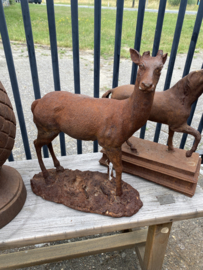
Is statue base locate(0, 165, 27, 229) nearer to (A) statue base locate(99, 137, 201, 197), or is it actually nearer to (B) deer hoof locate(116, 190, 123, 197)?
(B) deer hoof locate(116, 190, 123, 197)

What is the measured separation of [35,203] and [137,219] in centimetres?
48

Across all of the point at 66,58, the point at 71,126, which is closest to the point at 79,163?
the point at 71,126

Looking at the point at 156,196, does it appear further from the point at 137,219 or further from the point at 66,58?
the point at 66,58

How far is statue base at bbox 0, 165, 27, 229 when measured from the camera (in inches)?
36.8

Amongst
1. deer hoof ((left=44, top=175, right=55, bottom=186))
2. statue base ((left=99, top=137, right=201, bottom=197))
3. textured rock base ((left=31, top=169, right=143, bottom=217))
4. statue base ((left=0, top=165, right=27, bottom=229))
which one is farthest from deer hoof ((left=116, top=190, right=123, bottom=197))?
statue base ((left=0, top=165, right=27, bottom=229))

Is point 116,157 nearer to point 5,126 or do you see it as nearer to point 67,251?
point 5,126

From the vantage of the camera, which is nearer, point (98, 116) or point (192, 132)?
point (98, 116)

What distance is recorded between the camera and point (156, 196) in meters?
1.12

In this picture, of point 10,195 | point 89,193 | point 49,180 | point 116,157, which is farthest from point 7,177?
point 116,157

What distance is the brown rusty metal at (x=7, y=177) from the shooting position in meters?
0.87

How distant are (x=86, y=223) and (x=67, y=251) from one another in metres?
0.53

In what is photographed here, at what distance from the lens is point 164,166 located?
3.77 ft

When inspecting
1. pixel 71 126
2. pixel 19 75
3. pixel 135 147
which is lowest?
pixel 19 75

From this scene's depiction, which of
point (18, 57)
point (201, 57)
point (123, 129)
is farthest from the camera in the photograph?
point (201, 57)
